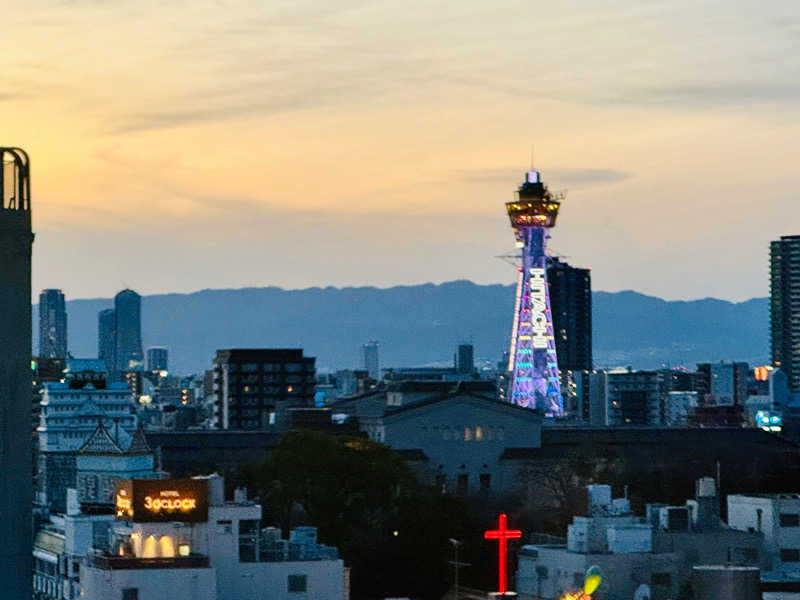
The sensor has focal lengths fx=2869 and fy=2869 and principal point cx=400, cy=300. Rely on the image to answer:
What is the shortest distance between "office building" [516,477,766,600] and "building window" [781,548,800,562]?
1.29m

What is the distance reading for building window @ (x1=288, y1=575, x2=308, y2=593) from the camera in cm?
9031

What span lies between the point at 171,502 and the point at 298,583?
4.75m

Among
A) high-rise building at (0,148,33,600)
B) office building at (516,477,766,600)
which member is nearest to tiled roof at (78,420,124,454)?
office building at (516,477,766,600)

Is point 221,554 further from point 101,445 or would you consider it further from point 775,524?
point 101,445

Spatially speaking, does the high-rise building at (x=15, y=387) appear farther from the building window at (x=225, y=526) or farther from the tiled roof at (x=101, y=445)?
the tiled roof at (x=101, y=445)

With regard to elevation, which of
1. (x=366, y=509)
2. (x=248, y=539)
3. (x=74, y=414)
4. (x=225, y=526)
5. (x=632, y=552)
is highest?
(x=74, y=414)

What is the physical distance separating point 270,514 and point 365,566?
24133 millimetres

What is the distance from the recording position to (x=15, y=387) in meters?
36.4

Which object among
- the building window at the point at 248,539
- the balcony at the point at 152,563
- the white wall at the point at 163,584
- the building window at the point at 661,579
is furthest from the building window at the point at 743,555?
the white wall at the point at 163,584

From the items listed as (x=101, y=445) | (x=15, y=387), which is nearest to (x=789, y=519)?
(x=101, y=445)

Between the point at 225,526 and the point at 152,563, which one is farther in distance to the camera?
the point at 225,526

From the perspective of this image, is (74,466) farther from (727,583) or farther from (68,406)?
(727,583)

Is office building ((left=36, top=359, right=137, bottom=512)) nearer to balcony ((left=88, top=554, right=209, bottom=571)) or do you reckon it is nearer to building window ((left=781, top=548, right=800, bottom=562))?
building window ((left=781, top=548, right=800, bottom=562))

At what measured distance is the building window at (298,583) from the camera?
296ft
